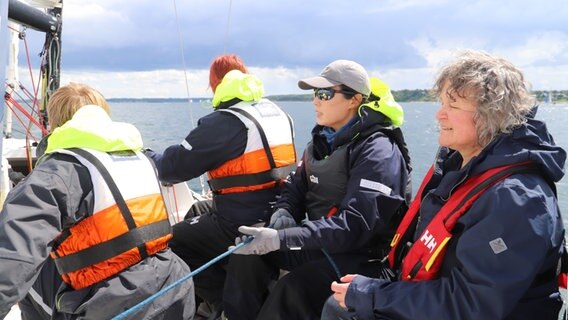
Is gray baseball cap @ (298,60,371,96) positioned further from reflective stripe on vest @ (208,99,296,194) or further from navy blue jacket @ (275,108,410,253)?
reflective stripe on vest @ (208,99,296,194)

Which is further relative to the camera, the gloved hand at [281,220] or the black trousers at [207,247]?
the black trousers at [207,247]

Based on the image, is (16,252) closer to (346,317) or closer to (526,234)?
(346,317)

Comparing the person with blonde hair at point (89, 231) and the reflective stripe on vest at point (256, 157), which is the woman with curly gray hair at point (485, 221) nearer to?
the person with blonde hair at point (89, 231)

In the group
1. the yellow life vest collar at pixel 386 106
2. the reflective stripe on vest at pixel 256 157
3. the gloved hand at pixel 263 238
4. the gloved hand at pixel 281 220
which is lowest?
the gloved hand at pixel 281 220

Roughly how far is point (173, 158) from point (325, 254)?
109 cm

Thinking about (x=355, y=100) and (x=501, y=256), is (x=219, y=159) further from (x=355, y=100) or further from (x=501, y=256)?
(x=501, y=256)

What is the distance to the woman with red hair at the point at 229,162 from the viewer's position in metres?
2.87

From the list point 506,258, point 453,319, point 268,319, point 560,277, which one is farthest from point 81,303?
point 560,277

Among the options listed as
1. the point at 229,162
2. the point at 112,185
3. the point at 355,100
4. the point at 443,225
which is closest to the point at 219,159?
the point at 229,162

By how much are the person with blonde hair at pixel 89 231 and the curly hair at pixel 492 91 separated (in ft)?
4.10

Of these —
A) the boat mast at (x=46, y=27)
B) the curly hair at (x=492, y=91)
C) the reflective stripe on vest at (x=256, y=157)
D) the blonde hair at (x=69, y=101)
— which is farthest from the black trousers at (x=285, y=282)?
the boat mast at (x=46, y=27)

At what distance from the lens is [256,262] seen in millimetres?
2768

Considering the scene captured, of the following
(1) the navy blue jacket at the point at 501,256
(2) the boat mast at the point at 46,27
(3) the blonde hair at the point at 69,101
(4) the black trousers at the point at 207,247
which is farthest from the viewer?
(2) the boat mast at the point at 46,27

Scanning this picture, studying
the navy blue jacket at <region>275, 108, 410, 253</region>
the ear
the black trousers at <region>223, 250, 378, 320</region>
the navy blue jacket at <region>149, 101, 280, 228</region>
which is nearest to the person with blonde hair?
the black trousers at <region>223, 250, 378, 320</region>
